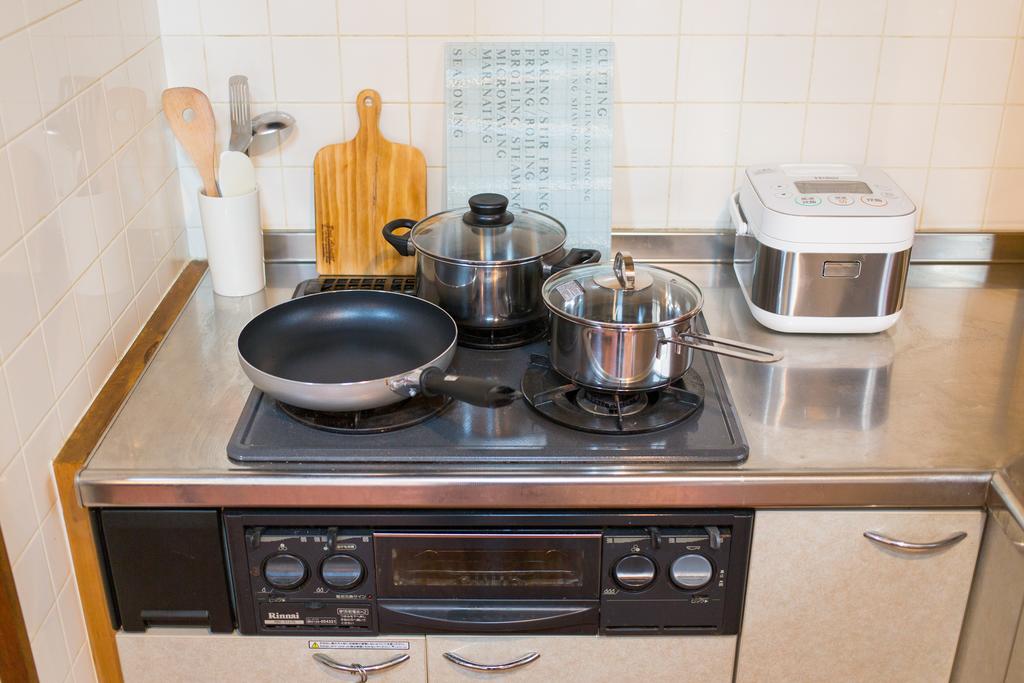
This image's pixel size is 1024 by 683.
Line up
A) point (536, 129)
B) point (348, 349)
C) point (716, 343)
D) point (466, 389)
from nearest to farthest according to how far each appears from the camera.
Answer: point (466, 389) < point (716, 343) < point (348, 349) < point (536, 129)

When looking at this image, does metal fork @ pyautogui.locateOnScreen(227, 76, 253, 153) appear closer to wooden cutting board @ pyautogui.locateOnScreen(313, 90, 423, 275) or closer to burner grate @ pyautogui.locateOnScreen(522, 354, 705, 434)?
wooden cutting board @ pyautogui.locateOnScreen(313, 90, 423, 275)

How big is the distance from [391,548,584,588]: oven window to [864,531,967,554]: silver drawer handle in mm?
385

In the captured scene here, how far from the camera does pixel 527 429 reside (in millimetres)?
1416

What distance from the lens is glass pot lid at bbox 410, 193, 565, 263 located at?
5.27 ft

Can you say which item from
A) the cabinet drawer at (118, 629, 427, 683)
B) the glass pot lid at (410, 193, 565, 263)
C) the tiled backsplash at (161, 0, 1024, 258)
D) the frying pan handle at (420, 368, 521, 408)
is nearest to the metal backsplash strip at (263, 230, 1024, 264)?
the tiled backsplash at (161, 0, 1024, 258)

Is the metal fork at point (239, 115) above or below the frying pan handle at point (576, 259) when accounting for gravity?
above

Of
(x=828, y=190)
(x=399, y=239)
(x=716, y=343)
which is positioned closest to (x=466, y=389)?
(x=716, y=343)

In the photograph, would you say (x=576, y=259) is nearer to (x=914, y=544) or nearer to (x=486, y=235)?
(x=486, y=235)

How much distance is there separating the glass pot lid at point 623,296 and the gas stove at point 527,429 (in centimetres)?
11

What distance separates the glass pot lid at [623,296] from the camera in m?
1.47

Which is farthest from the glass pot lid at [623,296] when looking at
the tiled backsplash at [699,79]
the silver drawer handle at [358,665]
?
the silver drawer handle at [358,665]

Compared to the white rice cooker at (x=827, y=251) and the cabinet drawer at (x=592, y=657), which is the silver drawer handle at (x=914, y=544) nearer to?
the cabinet drawer at (x=592, y=657)

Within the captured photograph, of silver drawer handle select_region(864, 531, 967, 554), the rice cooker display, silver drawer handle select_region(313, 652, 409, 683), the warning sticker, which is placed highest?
the rice cooker display

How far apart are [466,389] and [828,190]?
0.73 meters
